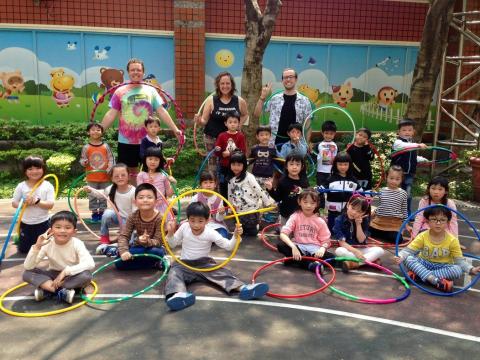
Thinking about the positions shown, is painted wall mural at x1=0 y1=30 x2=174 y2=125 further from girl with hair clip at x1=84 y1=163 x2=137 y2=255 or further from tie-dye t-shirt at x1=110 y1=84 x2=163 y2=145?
girl with hair clip at x1=84 y1=163 x2=137 y2=255

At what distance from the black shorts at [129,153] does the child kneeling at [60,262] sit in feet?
7.85

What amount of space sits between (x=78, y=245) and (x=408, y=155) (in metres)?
4.99

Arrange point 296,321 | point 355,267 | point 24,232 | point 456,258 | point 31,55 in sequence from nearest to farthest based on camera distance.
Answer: point 296,321, point 456,258, point 355,267, point 24,232, point 31,55

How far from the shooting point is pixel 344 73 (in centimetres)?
1312

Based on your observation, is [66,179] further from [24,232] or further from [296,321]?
[296,321]

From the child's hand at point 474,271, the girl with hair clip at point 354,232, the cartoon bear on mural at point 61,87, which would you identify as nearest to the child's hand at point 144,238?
the girl with hair clip at point 354,232

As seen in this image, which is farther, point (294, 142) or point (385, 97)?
point (385, 97)

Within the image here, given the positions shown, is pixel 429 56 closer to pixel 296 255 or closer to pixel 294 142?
pixel 294 142

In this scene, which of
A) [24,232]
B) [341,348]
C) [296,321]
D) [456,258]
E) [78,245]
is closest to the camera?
[341,348]

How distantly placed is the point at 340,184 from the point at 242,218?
1510mm

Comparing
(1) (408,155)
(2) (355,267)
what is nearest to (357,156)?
(1) (408,155)

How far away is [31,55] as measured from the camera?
1166 centimetres

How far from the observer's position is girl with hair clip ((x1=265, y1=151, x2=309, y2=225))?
6.53 metres

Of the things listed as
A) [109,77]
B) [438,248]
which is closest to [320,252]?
[438,248]
